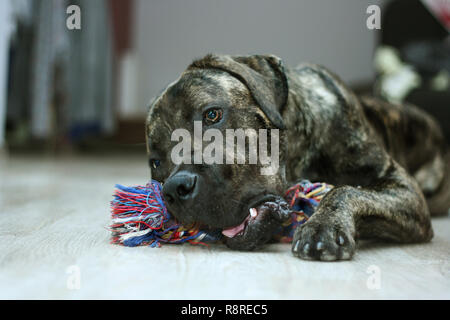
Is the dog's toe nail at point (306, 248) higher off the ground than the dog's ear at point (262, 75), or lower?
lower

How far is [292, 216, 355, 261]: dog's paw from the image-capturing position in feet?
4.68

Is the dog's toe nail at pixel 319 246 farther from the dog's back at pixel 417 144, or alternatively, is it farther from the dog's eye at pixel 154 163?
the dog's back at pixel 417 144

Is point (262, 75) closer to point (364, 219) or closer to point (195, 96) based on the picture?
point (195, 96)

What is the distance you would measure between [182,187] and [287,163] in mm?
541

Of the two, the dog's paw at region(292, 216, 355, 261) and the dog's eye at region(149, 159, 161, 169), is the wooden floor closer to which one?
the dog's paw at region(292, 216, 355, 261)

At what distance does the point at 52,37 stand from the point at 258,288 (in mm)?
6277

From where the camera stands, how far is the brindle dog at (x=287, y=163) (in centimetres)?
153

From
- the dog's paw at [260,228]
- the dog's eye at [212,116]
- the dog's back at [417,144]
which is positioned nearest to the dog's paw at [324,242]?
the dog's paw at [260,228]

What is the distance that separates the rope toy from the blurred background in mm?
3168

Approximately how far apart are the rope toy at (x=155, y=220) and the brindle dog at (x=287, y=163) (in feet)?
0.25

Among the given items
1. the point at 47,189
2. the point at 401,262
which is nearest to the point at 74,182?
the point at 47,189

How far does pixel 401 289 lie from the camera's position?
3.82 ft

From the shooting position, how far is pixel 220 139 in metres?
1.68

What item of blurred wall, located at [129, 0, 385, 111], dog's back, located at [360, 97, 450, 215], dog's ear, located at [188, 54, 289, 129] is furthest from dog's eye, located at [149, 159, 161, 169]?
blurred wall, located at [129, 0, 385, 111]
